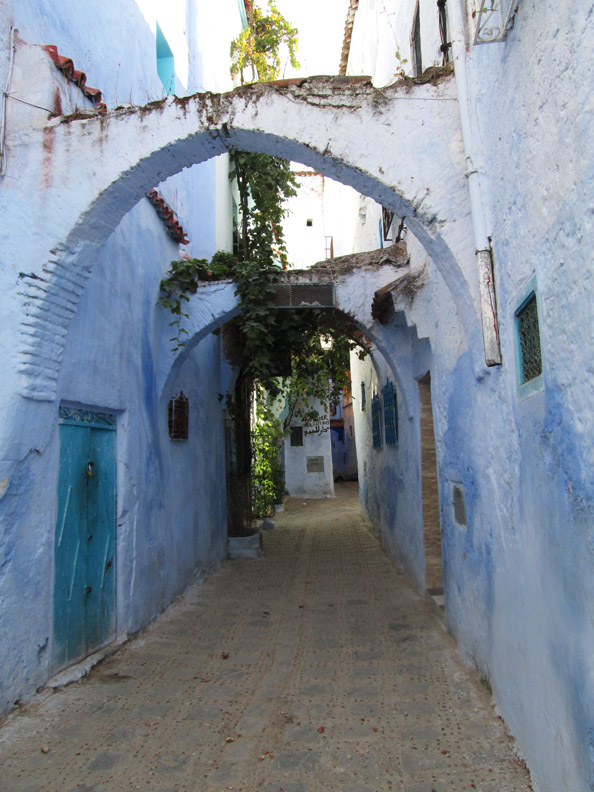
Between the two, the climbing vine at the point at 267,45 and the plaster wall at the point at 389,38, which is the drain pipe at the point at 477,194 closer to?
the plaster wall at the point at 389,38

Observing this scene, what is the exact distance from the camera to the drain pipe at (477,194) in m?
2.95

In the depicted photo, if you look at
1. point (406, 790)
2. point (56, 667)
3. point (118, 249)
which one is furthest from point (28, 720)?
point (118, 249)

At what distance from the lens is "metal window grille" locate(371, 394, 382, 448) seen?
28.6 feet

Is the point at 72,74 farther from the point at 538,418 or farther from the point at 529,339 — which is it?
the point at 538,418

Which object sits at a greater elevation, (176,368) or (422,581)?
(176,368)

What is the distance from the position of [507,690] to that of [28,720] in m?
2.53

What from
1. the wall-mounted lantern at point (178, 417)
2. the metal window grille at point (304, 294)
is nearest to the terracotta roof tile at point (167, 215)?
the metal window grille at point (304, 294)

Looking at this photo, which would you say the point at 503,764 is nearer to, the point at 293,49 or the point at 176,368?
the point at 176,368

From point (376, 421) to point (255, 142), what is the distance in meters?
5.92

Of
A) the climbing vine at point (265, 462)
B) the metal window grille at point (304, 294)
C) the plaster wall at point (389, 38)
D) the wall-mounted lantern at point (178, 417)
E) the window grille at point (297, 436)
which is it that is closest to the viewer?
the plaster wall at point (389, 38)

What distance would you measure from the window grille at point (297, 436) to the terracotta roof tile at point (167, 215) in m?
12.8

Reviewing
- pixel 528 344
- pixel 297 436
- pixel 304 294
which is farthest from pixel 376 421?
pixel 297 436

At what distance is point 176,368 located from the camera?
6012 mm

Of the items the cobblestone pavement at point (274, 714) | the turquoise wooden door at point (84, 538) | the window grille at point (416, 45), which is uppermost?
the window grille at point (416, 45)
